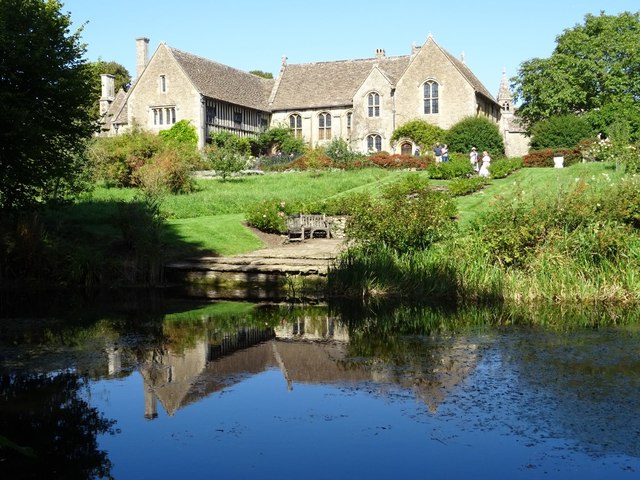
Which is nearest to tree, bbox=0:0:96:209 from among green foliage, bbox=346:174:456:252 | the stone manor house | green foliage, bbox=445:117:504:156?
green foliage, bbox=346:174:456:252

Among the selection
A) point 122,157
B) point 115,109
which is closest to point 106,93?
point 115,109

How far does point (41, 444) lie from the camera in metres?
7.32

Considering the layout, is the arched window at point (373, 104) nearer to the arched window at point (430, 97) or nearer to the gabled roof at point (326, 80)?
the gabled roof at point (326, 80)

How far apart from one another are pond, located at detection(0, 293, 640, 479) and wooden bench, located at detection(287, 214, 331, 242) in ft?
30.3

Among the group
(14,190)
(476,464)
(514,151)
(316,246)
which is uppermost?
(514,151)

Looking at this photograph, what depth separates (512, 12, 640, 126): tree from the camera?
164 ft

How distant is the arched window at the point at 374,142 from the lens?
52906 mm

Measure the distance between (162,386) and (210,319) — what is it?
4912 mm

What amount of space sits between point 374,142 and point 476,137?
994 centimetres

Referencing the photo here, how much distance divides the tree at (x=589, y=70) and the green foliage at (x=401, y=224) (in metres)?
36.3

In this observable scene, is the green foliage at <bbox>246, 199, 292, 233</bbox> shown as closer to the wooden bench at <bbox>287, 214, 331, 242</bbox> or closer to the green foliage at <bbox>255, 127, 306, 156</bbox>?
the wooden bench at <bbox>287, 214, 331, 242</bbox>

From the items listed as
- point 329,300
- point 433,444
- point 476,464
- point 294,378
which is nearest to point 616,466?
point 476,464

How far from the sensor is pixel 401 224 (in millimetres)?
17625

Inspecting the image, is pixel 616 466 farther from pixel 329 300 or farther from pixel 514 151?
pixel 514 151
